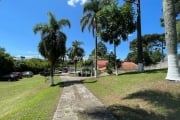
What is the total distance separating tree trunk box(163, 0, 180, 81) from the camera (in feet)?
54.9

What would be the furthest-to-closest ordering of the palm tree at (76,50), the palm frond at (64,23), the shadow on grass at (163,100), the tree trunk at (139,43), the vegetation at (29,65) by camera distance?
the palm tree at (76,50)
the vegetation at (29,65)
the palm frond at (64,23)
the tree trunk at (139,43)
the shadow on grass at (163,100)

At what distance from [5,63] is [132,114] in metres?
56.4

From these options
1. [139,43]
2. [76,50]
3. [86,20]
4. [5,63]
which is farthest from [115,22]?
[76,50]

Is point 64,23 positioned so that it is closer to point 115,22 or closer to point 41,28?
point 41,28

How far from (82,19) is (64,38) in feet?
42.4

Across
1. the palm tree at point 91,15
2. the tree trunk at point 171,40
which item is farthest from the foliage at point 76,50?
the tree trunk at point 171,40

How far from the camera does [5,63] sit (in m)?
64.6

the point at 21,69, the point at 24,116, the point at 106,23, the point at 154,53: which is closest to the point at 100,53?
the point at 154,53

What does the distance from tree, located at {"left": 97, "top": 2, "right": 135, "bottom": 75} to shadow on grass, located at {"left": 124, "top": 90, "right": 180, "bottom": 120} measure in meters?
17.1

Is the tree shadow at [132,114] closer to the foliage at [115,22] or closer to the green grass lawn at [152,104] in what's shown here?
the green grass lawn at [152,104]

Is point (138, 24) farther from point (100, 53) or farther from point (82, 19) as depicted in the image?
point (100, 53)

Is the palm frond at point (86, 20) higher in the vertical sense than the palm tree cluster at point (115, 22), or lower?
higher

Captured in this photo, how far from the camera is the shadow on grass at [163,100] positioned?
11250 mm

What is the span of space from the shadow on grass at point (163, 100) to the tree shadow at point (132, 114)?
0.45 feet
